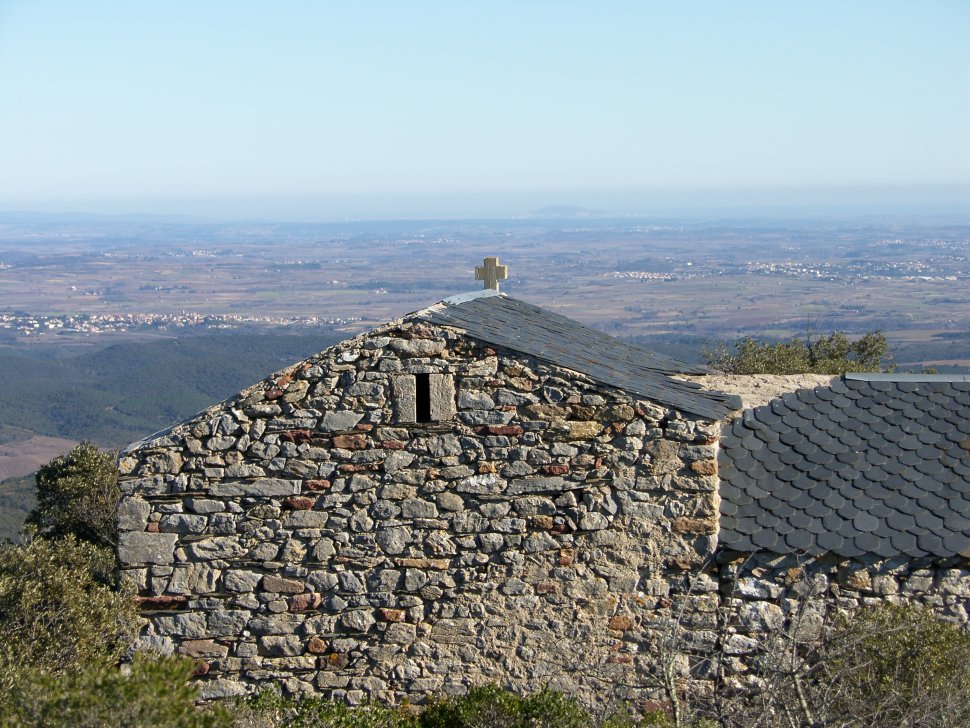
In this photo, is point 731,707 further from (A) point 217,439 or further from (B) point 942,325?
(B) point 942,325

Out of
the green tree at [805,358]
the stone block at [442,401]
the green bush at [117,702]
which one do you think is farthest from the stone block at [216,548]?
the green tree at [805,358]

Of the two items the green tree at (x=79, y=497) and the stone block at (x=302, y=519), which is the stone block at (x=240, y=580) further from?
the green tree at (x=79, y=497)

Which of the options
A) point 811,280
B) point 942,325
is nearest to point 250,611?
point 942,325

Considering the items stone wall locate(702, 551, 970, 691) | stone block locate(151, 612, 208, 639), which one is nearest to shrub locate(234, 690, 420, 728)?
stone block locate(151, 612, 208, 639)

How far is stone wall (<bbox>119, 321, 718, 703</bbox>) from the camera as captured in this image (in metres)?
7.62

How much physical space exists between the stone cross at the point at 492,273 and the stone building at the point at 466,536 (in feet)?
9.74

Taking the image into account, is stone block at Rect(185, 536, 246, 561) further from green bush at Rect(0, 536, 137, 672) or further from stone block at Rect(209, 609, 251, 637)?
green bush at Rect(0, 536, 137, 672)

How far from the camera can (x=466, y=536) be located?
770 cm

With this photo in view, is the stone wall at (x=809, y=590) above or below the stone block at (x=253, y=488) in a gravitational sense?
below

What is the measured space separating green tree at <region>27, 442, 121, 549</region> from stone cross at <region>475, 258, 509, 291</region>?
170 inches

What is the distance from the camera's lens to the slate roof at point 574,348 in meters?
7.77

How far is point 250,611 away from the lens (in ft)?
25.4

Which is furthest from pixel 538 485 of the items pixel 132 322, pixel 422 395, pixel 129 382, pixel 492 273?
pixel 132 322

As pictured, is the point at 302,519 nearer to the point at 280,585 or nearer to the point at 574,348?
the point at 280,585
